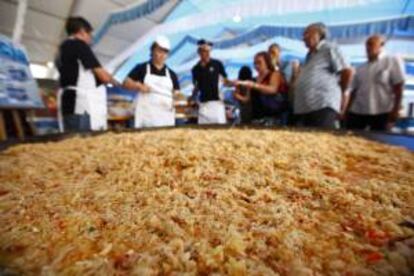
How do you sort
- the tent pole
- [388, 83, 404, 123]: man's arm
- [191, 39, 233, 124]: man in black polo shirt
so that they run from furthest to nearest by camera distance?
1. the tent pole
2. [191, 39, 233, 124]: man in black polo shirt
3. [388, 83, 404, 123]: man's arm

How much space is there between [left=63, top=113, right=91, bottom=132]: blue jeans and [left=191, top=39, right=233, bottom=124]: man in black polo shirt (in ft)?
3.49

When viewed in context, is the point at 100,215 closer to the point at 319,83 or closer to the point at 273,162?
the point at 273,162

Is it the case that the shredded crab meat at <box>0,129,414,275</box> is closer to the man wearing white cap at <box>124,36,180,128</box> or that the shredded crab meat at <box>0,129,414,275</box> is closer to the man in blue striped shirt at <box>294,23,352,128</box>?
the man in blue striped shirt at <box>294,23,352,128</box>

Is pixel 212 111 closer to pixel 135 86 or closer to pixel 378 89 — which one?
pixel 135 86

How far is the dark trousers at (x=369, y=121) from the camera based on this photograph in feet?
7.86

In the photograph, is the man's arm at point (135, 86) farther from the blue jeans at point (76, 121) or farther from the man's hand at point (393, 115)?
the man's hand at point (393, 115)

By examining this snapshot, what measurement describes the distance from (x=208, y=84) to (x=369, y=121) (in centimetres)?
143

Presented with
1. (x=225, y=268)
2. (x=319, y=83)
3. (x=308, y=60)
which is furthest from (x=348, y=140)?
(x=225, y=268)

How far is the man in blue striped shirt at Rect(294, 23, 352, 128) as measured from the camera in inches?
79.6

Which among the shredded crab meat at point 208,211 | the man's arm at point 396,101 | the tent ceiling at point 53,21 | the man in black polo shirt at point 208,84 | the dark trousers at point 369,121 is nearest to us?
the shredded crab meat at point 208,211

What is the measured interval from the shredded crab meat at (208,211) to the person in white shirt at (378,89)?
1.27m

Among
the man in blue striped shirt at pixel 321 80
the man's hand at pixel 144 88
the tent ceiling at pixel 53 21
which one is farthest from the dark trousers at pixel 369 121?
the tent ceiling at pixel 53 21

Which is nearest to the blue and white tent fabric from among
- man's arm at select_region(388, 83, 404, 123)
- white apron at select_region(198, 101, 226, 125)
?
man's arm at select_region(388, 83, 404, 123)

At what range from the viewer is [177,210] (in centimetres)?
73
